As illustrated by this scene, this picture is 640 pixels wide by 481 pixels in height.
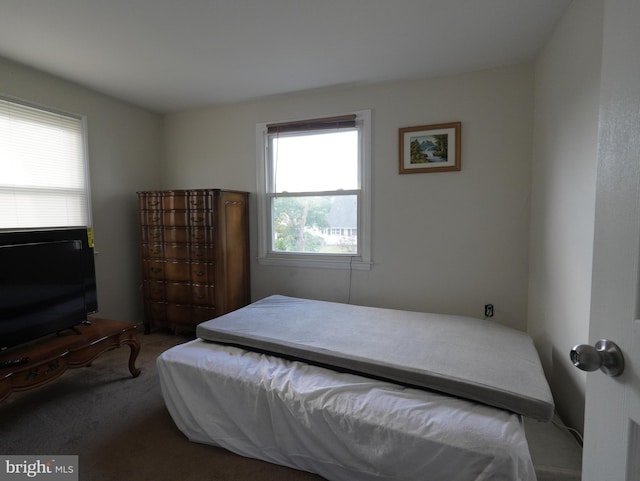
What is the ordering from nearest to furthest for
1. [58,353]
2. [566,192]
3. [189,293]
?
→ [566,192] < [58,353] < [189,293]

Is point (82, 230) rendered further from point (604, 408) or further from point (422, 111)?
point (604, 408)

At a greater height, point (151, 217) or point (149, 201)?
point (149, 201)

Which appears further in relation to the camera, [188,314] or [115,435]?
[188,314]

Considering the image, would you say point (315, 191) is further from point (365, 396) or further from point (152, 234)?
point (365, 396)

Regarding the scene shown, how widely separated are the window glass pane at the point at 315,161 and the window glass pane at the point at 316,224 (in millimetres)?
128

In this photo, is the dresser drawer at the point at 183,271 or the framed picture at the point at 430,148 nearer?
the framed picture at the point at 430,148

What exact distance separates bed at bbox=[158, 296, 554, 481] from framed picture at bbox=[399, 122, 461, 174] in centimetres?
133

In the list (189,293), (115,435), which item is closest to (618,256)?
(115,435)

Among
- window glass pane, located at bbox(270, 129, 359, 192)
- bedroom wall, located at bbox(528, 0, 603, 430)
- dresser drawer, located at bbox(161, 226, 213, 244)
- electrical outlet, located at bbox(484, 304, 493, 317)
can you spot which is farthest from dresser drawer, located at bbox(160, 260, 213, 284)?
bedroom wall, located at bbox(528, 0, 603, 430)

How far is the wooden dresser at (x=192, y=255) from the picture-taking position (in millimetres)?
3047

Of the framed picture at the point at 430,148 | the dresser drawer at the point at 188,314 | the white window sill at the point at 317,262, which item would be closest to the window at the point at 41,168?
the dresser drawer at the point at 188,314

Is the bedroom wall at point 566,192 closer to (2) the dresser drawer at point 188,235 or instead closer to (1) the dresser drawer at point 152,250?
(2) the dresser drawer at point 188,235

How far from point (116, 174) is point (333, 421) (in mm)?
3255

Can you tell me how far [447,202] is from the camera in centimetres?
277
